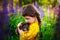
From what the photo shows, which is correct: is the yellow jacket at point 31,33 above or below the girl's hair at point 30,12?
below

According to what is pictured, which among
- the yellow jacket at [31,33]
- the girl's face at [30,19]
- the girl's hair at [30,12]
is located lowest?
the yellow jacket at [31,33]

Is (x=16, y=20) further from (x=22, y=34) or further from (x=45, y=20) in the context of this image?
A: (x=45, y=20)

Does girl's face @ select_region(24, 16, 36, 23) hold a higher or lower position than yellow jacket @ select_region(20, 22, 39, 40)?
higher

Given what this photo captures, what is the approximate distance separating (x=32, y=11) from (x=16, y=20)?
0.20 m

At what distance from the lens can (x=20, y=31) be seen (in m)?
2.19

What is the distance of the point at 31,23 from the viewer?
2.18 meters

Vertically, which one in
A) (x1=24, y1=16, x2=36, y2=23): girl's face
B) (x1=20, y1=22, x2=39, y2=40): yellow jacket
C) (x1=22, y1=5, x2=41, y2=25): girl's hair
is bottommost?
(x1=20, y1=22, x2=39, y2=40): yellow jacket

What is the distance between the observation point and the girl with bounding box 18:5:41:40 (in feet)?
7.14

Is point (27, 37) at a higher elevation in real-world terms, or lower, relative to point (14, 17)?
lower

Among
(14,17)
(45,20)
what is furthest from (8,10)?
(45,20)

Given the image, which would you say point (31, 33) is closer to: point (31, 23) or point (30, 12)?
point (31, 23)

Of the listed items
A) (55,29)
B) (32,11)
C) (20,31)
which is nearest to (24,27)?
(20,31)

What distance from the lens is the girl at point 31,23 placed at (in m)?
2.18

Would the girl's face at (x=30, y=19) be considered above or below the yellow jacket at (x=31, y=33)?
above
